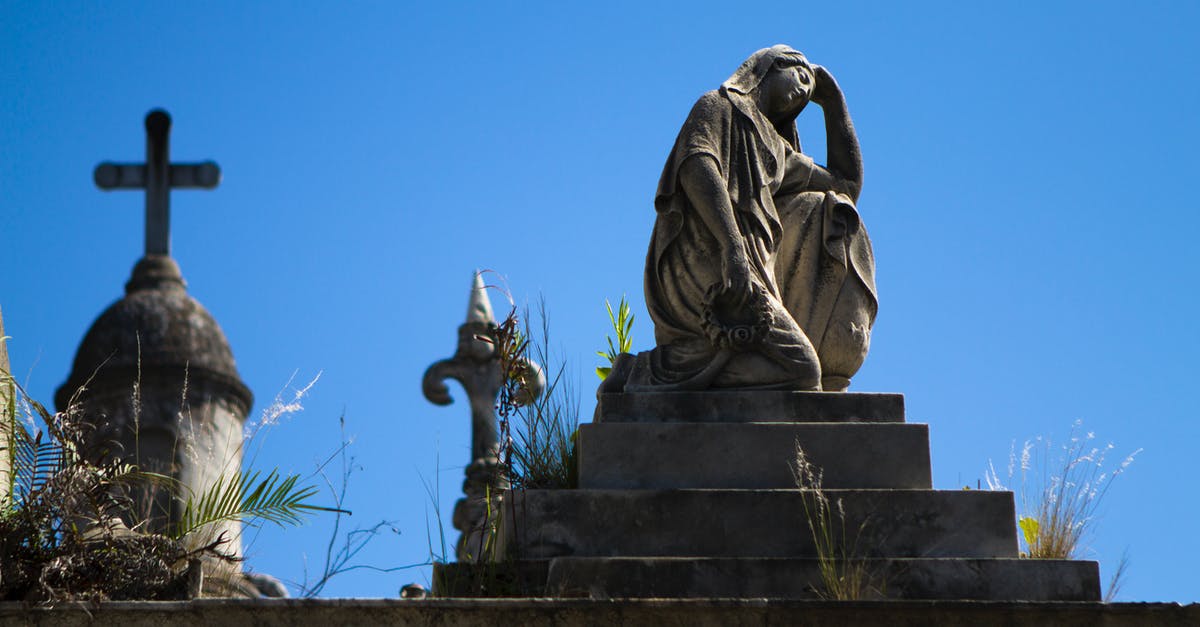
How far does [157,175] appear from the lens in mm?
24609

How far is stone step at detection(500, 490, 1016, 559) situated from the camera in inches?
365

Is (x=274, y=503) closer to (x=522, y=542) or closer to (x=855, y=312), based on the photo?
(x=522, y=542)

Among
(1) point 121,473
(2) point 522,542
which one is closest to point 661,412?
(2) point 522,542

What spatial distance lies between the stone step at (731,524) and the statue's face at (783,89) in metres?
2.35

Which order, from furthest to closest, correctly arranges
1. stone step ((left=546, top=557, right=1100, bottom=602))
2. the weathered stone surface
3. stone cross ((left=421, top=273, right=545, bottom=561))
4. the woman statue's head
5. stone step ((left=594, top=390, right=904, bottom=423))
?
1. the weathered stone surface
2. stone cross ((left=421, top=273, right=545, bottom=561))
3. the woman statue's head
4. stone step ((left=594, top=390, right=904, bottom=423))
5. stone step ((left=546, top=557, right=1100, bottom=602))

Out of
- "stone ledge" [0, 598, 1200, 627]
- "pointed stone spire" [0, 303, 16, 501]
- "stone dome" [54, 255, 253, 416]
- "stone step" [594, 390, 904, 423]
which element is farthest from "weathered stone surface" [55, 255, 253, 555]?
"stone ledge" [0, 598, 1200, 627]

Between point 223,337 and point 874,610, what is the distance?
14686 millimetres

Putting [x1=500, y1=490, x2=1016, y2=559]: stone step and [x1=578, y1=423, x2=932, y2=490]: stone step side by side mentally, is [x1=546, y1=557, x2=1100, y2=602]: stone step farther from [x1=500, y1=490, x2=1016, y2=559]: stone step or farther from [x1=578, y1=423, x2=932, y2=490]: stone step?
[x1=578, y1=423, x2=932, y2=490]: stone step

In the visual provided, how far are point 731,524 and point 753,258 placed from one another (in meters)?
1.49

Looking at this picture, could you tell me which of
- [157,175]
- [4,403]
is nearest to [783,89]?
[4,403]

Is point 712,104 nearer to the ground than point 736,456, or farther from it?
farther from it

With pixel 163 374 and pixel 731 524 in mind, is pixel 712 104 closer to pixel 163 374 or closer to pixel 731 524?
pixel 731 524

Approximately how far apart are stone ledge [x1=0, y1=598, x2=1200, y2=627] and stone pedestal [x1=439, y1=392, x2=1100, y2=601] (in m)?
0.38

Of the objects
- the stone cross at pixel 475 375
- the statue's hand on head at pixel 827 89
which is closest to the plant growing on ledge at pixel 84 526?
the statue's hand on head at pixel 827 89
